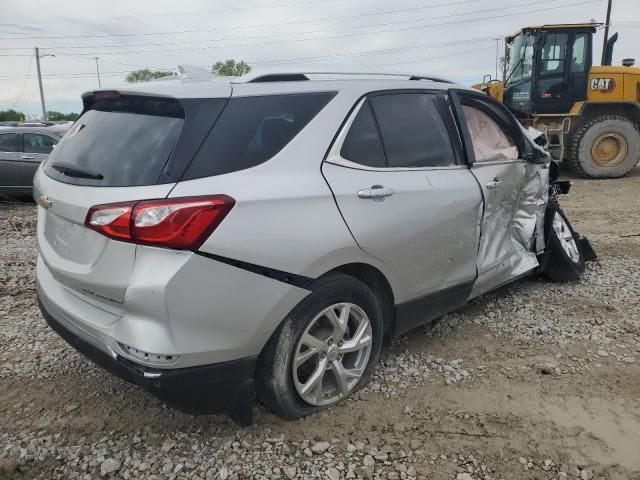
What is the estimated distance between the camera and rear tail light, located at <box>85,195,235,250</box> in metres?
1.97

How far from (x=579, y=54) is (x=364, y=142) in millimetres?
10221

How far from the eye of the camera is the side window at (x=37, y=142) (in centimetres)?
924

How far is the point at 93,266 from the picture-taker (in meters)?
2.17

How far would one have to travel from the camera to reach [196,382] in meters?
2.09

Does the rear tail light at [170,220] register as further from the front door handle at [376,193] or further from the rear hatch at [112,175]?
the front door handle at [376,193]

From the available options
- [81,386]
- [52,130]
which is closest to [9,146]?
[52,130]

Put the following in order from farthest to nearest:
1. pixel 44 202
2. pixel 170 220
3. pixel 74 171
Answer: pixel 44 202 → pixel 74 171 → pixel 170 220

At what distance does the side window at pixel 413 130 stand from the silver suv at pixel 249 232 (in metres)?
0.01

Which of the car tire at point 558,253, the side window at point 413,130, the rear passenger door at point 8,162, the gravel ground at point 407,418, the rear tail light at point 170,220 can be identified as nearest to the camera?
the rear tail light at point 170,220

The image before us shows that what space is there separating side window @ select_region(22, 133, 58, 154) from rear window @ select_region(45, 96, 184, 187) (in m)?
7.73

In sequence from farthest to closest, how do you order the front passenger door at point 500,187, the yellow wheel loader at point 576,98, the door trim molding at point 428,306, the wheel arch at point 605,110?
the wheel arch at point 605,110
the yellow wheel loader at point 576,98
the front passenger door at point 500,187
the door trim molding at point 428,306

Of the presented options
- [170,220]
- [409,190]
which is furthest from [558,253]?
[170,220]

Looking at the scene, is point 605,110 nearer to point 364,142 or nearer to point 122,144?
point 364,142

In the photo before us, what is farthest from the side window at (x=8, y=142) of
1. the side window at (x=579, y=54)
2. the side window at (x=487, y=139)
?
the side window at (x=579, y=54)
